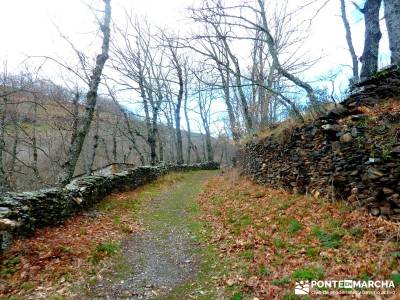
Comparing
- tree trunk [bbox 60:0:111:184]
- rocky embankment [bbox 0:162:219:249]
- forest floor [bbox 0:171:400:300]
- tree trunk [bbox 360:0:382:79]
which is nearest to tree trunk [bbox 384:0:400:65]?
tree trunk [bbox 360:0:382:79]

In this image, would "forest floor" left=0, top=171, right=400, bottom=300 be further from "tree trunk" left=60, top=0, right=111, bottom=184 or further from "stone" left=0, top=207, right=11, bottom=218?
"tree trunk" left=60, top=0, right=111, bottom=184

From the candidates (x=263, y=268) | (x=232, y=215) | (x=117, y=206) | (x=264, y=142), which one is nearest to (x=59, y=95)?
(x=117, y=206)

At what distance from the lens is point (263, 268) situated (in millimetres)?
4715

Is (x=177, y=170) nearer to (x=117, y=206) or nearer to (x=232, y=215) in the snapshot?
(x=117, y=206)

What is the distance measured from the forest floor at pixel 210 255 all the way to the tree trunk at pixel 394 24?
4686mm

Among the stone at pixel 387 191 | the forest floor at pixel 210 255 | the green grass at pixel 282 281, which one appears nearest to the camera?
the green grass at pixel 282 281

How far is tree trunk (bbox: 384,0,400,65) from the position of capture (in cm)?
760

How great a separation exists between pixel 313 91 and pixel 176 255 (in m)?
6.59

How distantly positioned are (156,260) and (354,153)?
4.88 m

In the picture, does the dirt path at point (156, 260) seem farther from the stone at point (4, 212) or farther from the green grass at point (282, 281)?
the stone at point (4, 212)
